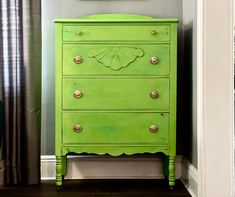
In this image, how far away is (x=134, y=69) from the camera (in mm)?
2652

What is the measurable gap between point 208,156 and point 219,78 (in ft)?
1.59

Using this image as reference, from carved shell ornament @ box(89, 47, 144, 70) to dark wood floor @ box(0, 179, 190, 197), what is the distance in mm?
847

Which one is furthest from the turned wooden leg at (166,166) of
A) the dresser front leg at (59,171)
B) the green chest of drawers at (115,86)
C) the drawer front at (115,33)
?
the drawer front at (115,33)

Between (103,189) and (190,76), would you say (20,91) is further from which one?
(190,76)

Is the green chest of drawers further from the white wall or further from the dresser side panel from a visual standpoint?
the white wall

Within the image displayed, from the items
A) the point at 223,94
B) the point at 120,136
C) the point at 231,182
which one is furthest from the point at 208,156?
the point at 120,136

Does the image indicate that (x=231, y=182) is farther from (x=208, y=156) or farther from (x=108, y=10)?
(x=108, y=10)

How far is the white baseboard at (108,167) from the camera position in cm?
306


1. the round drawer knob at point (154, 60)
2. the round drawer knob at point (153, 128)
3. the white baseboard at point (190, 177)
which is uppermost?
the round drawer knob at point (154, 60)

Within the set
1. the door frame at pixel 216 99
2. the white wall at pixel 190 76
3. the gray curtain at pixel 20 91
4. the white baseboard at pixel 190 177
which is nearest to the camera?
the door frame at pixel 216 99

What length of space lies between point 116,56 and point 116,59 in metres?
0.02

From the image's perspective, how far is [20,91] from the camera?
287 centimetres

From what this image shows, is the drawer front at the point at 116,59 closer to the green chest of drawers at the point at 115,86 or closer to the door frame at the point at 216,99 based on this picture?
the green chest of drawers at the point at 115,86

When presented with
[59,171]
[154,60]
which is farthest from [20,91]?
[154,60]
